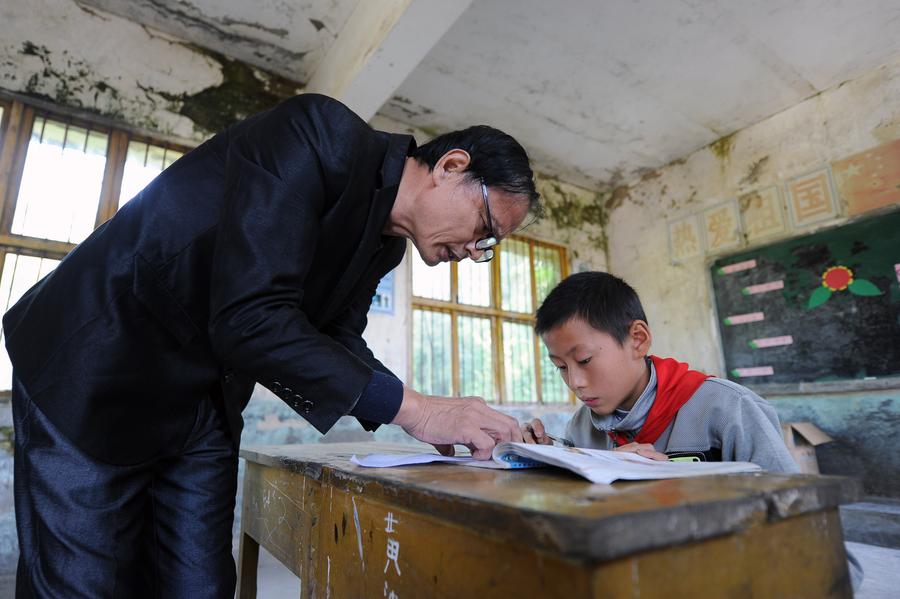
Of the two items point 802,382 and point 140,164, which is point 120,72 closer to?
point 140,164

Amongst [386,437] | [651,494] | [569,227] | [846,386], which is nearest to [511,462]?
[651,494]

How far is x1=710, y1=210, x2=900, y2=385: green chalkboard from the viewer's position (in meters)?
3.46

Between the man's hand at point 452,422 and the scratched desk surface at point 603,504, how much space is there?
133mm

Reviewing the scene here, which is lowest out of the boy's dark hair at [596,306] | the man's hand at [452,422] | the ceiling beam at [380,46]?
the man's hand at [452,422]

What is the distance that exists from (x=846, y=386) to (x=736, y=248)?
4.47 feet

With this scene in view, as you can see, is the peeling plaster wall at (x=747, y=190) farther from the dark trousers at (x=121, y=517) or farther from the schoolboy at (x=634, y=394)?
the dark trousers at (x=121, y=517)

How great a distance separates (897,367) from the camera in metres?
3.35

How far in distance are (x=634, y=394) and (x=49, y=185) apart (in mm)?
3185

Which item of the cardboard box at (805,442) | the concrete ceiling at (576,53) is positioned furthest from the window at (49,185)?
the cardboard box at (805,442)

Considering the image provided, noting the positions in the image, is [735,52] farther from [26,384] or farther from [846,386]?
[26,384]

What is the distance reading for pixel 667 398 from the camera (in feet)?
3.77

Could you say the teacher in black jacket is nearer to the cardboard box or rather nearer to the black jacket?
the black jacket

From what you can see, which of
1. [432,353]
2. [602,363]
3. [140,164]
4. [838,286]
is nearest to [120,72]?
[140,164]

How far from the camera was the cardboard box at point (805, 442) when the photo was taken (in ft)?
10.4
